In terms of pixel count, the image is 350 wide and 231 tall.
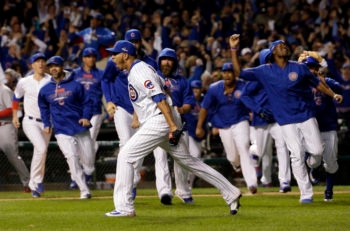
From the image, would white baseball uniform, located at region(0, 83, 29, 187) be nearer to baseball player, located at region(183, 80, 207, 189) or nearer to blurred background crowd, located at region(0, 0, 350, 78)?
baseball player, located at region(183, 80, 207, 189)

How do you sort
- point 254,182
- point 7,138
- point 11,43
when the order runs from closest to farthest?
point 254,182 < point 7,138 < point 11,43

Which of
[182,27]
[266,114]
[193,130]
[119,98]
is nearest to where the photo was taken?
[119,98]

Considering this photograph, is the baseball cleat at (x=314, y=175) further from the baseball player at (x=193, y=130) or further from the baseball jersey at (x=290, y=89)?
the baseball jersey at (x=290, y=89)

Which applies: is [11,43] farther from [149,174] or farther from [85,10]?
[149,174]

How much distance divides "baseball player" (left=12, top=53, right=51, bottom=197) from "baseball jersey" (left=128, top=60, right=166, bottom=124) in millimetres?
5480

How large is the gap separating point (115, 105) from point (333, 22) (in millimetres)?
10945

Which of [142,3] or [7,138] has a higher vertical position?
[142,3]

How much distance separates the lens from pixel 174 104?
1420 cm

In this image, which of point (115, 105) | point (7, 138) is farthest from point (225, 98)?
point (7, 138)

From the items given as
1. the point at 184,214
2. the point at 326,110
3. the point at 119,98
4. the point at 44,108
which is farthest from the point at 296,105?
the point at 44,108

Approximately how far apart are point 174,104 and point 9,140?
4806 millimetres

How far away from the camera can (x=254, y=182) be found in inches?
630

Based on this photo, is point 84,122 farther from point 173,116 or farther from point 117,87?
point 173,116

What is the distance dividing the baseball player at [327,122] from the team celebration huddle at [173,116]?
0.05 ft
